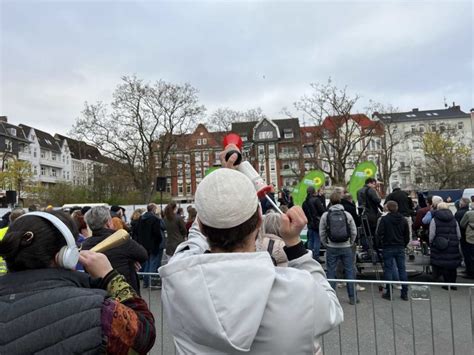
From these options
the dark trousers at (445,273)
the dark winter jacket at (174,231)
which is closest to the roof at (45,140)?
the dark winter jacket at (174,231)

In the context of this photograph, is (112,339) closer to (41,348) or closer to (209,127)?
(41,348)

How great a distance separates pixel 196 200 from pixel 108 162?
3575 centimetres

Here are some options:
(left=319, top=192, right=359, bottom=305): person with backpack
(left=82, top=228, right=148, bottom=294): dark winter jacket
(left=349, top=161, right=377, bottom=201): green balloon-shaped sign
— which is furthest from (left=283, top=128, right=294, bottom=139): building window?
(left=82, top=228, right=148, bottom=294): dark winter jacket

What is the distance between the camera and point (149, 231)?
9031 mm

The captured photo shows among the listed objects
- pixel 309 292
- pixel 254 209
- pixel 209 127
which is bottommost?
pixel 309 292

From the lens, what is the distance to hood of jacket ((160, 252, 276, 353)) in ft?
4.19

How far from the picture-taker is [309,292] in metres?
1.36

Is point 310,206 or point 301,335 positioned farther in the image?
point 310,206

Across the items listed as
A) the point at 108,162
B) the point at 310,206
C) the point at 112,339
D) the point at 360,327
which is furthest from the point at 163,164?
the point at 112,339

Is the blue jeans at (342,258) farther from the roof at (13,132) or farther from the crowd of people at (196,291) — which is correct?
the roof at (13,132)

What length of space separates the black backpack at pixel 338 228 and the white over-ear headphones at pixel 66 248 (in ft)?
19.6

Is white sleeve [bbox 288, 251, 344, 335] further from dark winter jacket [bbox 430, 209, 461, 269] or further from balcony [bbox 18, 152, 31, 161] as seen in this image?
balcony [bbox 18, 152, 31, 161]

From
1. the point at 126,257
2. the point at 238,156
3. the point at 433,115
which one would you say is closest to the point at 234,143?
the point at 238,156

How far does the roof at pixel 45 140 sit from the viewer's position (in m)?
68.8
